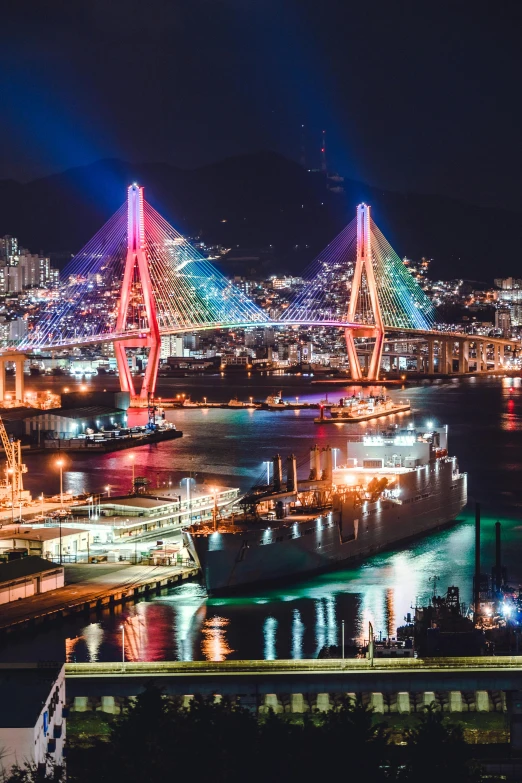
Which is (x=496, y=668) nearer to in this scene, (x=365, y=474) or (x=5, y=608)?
(x=5, y=608)

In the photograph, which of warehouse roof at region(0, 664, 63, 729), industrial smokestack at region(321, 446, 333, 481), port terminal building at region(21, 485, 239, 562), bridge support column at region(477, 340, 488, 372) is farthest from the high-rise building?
warehouse roof at region(0, 664, 63, 729)

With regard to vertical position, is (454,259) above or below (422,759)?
above

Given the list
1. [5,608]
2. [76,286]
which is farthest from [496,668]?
[76,286]

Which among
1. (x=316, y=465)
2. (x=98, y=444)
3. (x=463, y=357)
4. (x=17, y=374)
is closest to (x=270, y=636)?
(x=316, y=465)

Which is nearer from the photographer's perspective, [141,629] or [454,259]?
[141,629]

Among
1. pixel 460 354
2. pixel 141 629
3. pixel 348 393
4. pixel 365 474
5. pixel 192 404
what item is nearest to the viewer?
pixel 141 629

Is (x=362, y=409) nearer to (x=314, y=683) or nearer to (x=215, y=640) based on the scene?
(x=215, y=640)

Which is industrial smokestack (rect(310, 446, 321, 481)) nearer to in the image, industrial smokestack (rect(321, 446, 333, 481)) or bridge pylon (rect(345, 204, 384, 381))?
industrial smokestack (rect(321, 446, 333, 481))
